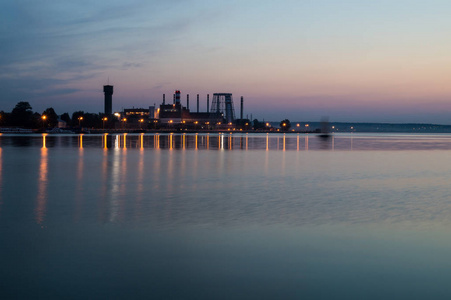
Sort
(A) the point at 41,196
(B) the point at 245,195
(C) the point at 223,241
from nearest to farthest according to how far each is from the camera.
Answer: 1. (C) the point at 223,241
2. (A) the point at 41,196
3. (B) the point at 245,195

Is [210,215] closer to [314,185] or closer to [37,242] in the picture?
[37,242]

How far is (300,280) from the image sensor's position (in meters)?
7.98

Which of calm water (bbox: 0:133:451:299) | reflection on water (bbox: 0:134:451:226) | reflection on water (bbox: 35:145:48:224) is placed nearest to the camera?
calm water (bbox: 0:133:451:299)

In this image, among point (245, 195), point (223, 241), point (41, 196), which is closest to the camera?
point (223, 241)

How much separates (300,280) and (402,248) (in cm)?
342

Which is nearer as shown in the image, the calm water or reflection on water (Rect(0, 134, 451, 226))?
the calm water

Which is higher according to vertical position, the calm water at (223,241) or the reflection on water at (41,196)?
the reflection on water at (41,196)

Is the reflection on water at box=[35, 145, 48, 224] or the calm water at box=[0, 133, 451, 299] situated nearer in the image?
the calm water at box=[0, 133, 451, 299]

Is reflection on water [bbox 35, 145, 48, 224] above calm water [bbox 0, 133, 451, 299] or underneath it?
above

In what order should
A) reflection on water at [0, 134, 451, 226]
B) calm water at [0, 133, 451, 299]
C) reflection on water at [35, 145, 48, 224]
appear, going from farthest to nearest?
reflection on water at [0, 134, 451, 226] → reflection on water at [35, 145, 48, 224] → calm water at [0, 133, 451, 299]

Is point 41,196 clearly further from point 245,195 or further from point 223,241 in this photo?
point 223,241

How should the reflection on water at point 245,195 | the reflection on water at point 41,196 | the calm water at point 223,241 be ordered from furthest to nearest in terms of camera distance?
the reflection on water at point 245,195, the reflection on water at point 41,196, the calm water at point 223,241

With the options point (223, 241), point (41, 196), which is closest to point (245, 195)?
point (223, 241)

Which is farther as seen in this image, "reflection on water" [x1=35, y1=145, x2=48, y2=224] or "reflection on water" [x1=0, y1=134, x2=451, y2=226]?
"reflection on water" [x1=0, y1=134, x2=451, y2=226]
